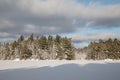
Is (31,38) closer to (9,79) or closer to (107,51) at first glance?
(107,51)

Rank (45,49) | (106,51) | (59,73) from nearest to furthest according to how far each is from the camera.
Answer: (59,73)
(45,49)
(106,51)

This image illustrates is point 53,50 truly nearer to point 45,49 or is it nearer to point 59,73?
point 45,49

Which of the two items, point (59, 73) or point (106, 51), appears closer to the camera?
point (59, 73)

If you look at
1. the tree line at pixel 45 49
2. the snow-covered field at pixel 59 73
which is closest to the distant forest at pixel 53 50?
the tree line at pixel 45 49

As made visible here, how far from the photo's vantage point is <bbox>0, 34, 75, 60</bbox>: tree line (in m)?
91.4

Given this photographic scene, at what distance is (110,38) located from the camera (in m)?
125

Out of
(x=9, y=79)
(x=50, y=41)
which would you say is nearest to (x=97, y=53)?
(x=50, y=41)

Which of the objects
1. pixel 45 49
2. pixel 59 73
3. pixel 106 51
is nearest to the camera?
pixel 59 73

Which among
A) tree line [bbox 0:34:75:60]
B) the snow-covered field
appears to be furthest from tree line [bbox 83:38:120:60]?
the snow-covered field

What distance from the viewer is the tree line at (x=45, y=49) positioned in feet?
300

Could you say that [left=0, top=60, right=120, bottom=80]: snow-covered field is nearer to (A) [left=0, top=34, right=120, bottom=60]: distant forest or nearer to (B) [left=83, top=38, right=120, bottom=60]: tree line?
(A) [left=0, top=34, right=120, bottom=60]: distant forest

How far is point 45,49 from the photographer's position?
10544 cm

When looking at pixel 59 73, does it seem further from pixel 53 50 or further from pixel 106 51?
pixel 106 51

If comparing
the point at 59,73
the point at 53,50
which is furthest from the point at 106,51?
the point at 59,73
